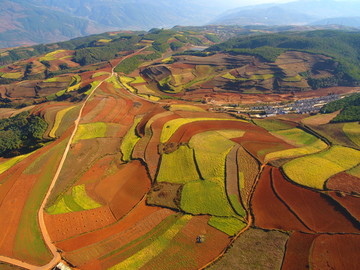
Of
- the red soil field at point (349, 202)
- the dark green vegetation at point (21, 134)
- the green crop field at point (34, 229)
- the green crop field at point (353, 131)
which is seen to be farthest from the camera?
the dark green vegetation at point (21, 134)

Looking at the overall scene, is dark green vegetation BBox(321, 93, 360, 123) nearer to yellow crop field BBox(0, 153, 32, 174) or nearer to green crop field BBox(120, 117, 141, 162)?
green crop field BBox(120, 117, 141, 162)

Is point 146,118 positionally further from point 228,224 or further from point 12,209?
point 228,224

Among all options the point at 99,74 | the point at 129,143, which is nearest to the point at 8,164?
the point at 129,143

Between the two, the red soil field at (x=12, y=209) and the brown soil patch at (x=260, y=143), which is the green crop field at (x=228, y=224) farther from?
the red soil field at (x=12, y=209)

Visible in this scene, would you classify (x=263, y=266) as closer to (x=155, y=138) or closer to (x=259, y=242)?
(x=259, y=242)

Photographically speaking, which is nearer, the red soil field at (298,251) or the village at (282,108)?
the red soil field at (298,251)

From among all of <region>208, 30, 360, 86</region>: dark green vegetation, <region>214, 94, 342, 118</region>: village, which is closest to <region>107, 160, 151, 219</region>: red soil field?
<region>214, 94, 342, 118</region>: village

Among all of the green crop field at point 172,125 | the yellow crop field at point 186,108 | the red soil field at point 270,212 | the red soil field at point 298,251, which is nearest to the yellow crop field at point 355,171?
the red soil field at point 270,212
